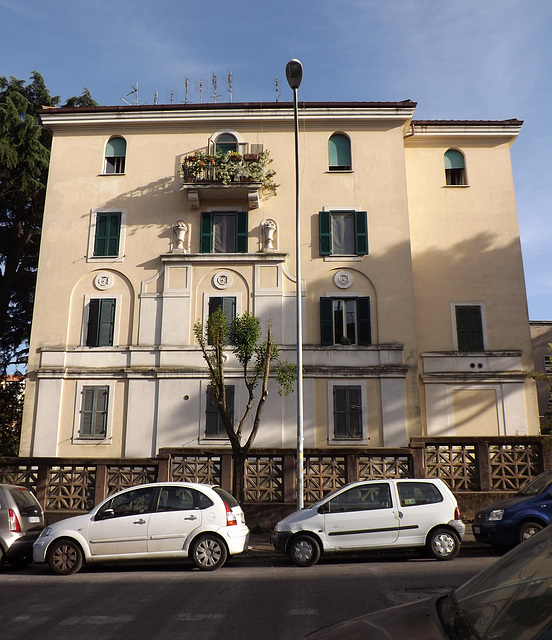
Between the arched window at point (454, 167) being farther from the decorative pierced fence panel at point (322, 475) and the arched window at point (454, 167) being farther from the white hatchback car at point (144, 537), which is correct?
the white hatchback car at point (144, 537)

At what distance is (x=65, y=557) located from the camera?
10328 mm

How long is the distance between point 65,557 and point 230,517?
9.99 ft

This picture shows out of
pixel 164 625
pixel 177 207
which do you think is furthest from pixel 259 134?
pixel 164 625

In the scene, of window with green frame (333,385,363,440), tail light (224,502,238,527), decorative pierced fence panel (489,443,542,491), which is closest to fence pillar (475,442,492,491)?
decorative pierced fence panel (489,443,542,491)

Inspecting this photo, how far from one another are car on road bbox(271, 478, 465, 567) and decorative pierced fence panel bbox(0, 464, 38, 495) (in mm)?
7780

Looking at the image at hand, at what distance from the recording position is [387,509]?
10961 millimetres

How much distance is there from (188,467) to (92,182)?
12.3 meters

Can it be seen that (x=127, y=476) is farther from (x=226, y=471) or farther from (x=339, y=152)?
(x=339, y=152)

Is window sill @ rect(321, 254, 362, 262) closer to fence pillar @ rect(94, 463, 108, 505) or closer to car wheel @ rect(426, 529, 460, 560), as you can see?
fence pillar @ rect(94, 463, 108, 505)

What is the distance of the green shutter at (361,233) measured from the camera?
20.9 meters

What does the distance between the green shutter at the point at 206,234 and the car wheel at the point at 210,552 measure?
12487mm

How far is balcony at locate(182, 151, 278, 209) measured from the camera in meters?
20.5

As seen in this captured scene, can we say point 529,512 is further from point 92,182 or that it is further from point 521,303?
point 92,182

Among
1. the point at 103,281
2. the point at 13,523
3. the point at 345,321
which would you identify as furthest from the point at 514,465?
the point at 103,281
